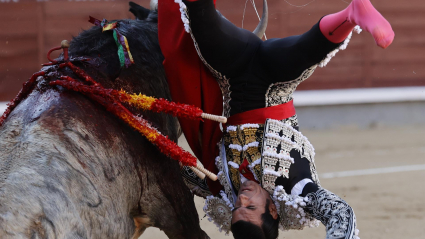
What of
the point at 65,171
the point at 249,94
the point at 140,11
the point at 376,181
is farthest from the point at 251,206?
the point at 376,181

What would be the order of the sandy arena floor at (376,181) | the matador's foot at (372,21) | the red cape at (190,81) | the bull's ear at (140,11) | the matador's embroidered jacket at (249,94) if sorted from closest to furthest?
the matador's foot at (372,21)
the matador's embroidered jacket at (249,94)
the red cape at (190,81)
the bull's ear at (140,11)
the sandy arena floor at (376,181)

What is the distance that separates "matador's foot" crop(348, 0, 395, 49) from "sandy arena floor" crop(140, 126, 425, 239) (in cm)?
197

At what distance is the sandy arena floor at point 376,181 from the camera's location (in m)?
3.30

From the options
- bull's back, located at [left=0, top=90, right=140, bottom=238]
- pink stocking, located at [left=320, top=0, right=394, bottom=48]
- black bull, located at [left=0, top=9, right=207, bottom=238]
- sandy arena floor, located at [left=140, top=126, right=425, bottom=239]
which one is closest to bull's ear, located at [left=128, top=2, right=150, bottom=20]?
black bull, located at [left=0, top=9, right=207, bottom=238]

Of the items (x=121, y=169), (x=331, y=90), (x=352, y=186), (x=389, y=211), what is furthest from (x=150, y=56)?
(x=331, y=90)

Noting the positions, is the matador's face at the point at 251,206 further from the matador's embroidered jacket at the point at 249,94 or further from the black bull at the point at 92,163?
the black bull at the point at 92,163

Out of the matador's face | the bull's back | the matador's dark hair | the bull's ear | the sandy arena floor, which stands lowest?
the sandy arena floor

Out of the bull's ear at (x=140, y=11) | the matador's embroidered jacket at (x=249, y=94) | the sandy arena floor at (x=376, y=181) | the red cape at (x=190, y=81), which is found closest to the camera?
the matador's embroidered jacket at (x=249, y=94)

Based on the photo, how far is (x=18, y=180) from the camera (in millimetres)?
1204

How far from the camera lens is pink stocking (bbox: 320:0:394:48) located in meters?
1.32

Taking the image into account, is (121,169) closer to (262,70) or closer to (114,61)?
(114,61)

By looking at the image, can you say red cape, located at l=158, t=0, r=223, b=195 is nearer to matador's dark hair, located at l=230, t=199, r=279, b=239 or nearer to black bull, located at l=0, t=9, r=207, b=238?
black bull, located at l=0, t=9, r=207, b=238

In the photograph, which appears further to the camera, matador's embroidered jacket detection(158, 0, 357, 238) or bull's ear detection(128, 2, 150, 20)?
bull's ear detection(128, 2, 150, 20)

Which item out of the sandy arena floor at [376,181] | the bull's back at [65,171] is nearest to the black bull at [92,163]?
the bull's back at [65,171]
